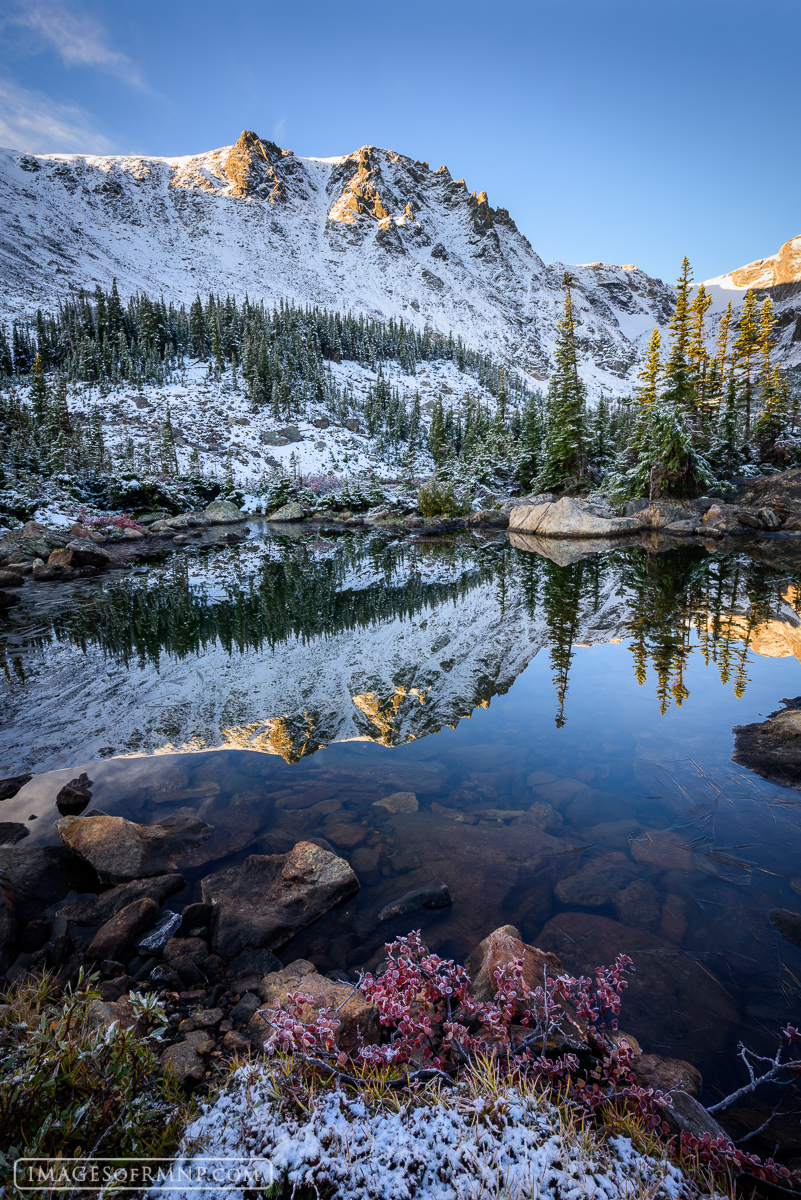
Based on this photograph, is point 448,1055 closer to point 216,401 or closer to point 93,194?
point 216,401

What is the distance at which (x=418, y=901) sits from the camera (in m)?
4.28

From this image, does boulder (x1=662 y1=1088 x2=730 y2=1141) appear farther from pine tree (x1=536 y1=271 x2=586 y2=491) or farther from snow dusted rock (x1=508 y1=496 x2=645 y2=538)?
pine tree (x1=536 y1=271 x2=586 y2=491)

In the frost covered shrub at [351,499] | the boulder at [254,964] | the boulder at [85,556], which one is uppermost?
the frost covered shrub at [351,499]

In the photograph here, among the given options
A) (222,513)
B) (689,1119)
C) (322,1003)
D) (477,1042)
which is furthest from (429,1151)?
(222,513)

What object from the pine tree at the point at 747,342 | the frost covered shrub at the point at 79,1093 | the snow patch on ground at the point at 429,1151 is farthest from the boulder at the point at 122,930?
the pine tree at the point at 747,342

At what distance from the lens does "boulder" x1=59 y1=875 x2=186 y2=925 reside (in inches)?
163

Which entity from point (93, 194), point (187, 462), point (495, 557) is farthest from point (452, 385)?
point (93, 194)

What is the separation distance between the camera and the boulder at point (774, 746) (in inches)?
232

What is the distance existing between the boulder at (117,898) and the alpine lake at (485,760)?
0.19 metres

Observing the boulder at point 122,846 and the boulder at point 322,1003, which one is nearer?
the boulder at point 322,1003

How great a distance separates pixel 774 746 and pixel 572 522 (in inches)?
1027

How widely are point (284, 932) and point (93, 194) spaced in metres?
279

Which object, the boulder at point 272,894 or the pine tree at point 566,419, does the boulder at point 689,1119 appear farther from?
the pine tree at point 566,419

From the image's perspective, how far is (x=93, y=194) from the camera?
19425 cm
